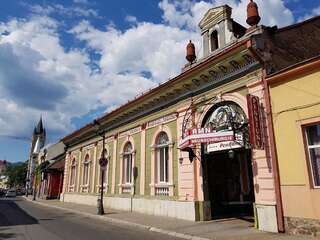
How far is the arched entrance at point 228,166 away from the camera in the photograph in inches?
444

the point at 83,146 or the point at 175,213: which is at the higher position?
the point at 83,146

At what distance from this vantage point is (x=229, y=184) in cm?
1414

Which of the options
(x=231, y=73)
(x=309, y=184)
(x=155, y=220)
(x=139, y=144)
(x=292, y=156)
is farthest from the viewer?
(x=139, y=144)

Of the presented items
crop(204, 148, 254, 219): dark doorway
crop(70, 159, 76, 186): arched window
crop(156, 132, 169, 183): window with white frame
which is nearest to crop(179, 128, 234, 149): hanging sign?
crop(204, 148, 254, 219): dark doorway

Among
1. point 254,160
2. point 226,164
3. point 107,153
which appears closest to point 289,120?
point 254,160

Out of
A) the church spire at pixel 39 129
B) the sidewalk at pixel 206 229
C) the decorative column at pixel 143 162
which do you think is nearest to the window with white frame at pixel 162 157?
the decorative column at pixel 143 162

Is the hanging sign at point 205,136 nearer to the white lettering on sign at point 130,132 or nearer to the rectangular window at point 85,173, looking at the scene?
the white lettering on sign at point 130,132

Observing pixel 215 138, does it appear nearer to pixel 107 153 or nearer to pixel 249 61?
pixel 249 61

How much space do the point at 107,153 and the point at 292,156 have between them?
14.5 meters

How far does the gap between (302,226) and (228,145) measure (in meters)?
3.79

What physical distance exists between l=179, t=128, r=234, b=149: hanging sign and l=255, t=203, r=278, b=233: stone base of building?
8.52 feet

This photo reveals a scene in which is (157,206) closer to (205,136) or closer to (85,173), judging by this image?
(205,136)

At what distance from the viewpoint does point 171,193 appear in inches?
563

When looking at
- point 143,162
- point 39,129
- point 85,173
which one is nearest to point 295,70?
point 143,162
